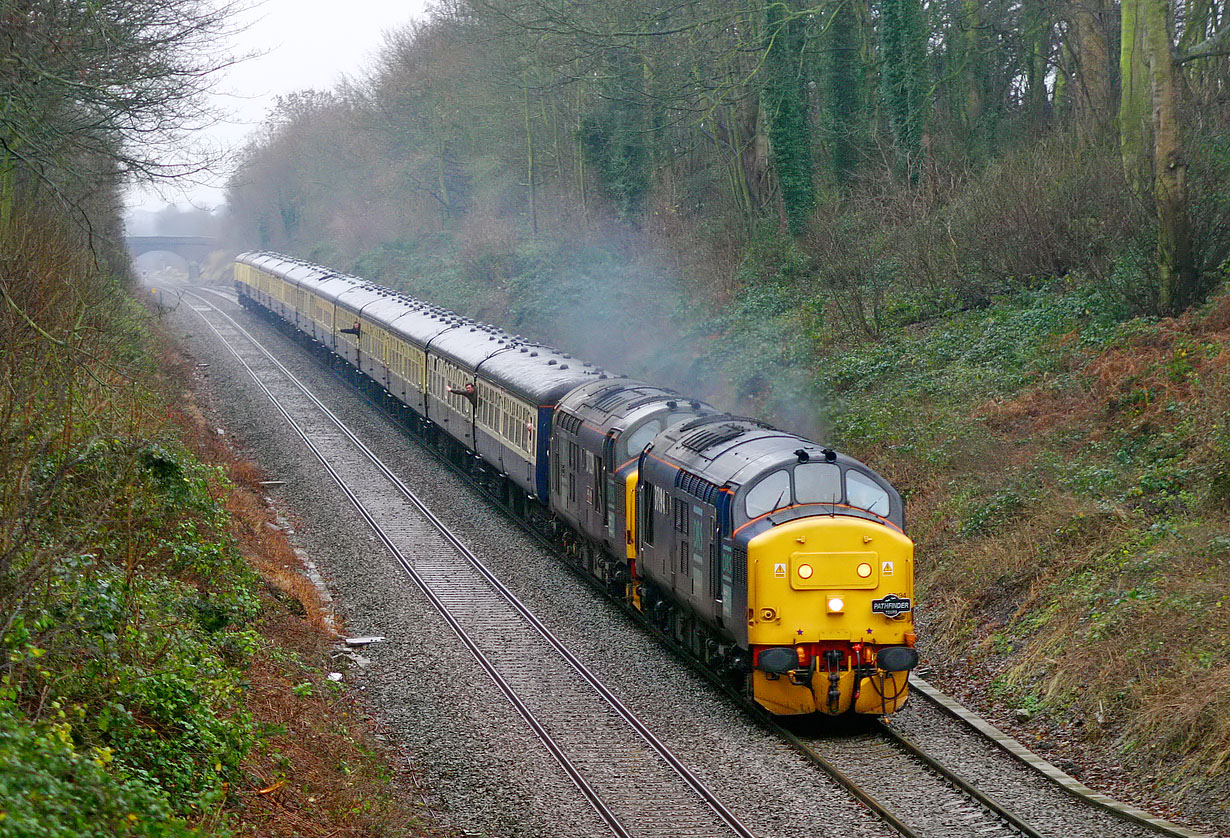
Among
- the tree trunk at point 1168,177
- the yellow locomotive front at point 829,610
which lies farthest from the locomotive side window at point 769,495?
the tree trunk at point 1168,177

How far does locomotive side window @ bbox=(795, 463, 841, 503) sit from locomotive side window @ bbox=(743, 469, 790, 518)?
4.8 inches

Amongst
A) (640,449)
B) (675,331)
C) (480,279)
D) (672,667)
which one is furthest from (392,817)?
(480,279)

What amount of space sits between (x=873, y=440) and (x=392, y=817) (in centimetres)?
1266

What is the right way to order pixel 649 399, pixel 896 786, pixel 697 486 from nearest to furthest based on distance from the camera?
pixel 896 786 → pixel 697 486 → pixel 649 399

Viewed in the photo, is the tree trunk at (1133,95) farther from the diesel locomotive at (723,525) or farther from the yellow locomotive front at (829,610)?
the yellow locomotive front at (829,610)

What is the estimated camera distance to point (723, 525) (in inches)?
→ 487

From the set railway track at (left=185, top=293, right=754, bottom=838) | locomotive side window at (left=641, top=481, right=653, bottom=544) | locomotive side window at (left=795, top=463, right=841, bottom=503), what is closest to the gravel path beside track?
railway track at (left=185, top=293, right=754, bottom=838)

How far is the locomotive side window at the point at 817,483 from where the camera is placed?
12133mm

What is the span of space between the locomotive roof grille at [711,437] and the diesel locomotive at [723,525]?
31 mm

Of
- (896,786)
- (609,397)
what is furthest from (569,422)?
(896,786)

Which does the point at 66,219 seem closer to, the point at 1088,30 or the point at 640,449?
the point at 640,449

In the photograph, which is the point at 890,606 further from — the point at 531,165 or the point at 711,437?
the point at 531,165

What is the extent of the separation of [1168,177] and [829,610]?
10567mm

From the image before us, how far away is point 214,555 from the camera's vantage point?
14.2 meters
